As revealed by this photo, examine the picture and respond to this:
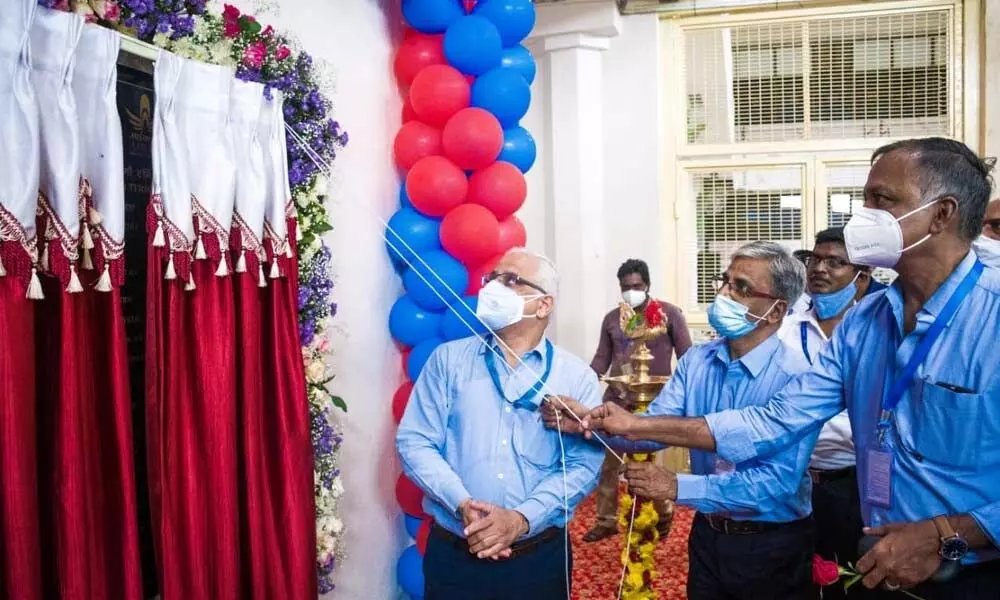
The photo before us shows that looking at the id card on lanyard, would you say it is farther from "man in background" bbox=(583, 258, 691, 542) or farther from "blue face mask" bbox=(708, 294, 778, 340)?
"man in background" bbox=(583, 258, 691, 542)

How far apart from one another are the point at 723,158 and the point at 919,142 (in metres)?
5.06

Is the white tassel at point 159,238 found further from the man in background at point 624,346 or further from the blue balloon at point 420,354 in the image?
the man in background at point 624,346

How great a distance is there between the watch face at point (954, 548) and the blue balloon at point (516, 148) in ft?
8.80

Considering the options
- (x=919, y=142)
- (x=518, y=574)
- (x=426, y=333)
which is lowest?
(x=518, y=574)

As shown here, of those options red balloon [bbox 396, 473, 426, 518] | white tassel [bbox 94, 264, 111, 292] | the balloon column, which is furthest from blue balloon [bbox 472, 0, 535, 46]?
white tassel [bbox 94, 264, 111, 292]

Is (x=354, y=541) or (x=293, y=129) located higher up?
(x=293, y=129)

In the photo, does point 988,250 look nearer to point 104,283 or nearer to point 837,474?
point 837,474

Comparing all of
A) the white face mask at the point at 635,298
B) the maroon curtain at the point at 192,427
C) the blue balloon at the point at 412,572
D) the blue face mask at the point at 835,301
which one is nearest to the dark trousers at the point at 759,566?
the blue face mask at the point at 835,301

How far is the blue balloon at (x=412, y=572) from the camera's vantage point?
368 cm

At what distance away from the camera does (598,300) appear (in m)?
6.38

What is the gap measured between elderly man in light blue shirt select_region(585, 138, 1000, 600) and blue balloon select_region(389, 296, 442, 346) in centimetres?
208

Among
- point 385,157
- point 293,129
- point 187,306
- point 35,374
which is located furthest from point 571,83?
point 35,374

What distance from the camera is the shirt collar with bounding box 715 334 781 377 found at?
2.49m

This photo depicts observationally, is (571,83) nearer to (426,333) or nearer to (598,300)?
(598,300)
